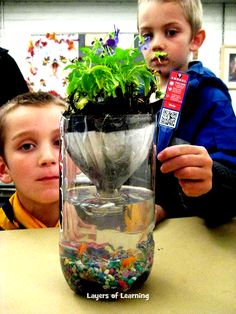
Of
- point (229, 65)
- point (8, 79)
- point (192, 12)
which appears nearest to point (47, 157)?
point (192, 12)

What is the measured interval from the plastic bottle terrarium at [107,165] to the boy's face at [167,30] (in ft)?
1.84

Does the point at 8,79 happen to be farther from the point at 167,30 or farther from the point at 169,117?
the point at 169,117

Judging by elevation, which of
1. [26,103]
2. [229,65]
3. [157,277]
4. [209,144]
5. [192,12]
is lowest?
[157,277]

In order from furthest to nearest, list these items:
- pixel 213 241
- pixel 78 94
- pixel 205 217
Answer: pixel 205 217, pixel 213 241, pixel 78 94

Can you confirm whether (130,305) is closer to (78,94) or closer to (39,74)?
(78,94)

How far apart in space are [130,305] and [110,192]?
14 cm

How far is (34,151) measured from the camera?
33.5 inches

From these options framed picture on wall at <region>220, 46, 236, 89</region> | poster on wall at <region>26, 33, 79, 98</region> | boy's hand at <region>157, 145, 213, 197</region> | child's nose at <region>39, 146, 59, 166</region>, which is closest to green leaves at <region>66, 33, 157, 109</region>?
boy's hand at <region>157, 145, 213, 197</region>

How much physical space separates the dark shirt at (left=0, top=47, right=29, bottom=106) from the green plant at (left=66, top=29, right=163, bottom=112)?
104 cm

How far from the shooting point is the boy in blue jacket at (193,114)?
80 cm

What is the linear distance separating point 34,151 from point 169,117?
0.41 meters

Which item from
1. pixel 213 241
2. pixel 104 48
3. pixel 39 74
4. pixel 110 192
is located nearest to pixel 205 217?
pixel 213 241

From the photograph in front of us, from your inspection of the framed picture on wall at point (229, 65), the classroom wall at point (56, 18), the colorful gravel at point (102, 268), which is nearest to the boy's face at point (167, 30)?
the colorful gravel at point (102, 268)

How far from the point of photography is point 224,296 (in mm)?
483
